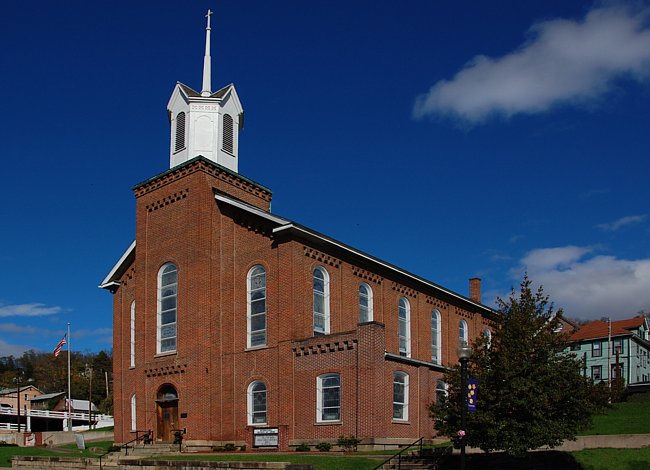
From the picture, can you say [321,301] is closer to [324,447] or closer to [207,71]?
[324,447]

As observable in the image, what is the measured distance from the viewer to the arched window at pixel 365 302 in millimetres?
39594

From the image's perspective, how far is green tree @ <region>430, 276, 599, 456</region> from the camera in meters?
23.8

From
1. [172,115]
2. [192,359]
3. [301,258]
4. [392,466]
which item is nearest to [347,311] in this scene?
[301,258]

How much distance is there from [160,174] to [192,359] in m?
9.94

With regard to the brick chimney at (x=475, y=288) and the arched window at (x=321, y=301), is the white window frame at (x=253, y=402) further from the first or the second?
the brick chimney at (x=475, y=288)

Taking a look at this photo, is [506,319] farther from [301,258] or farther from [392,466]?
[301,258]

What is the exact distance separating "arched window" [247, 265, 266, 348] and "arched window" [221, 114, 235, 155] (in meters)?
7.30

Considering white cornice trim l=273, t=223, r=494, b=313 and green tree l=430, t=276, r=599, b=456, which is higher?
white cornice trim l=273, t=223, r=494, b=313

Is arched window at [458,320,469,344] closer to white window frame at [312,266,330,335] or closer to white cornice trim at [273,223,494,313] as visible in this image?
white cornice trim at [273,223,494,313]

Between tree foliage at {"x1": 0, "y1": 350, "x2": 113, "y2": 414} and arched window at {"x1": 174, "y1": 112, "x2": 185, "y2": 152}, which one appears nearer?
arched window at {"x1": 174, "y1": 112, "x2": 185, "y2": 152}

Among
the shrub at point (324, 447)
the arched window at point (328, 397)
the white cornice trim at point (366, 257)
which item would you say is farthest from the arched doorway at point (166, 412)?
the white cornice trim at point (366, 257)

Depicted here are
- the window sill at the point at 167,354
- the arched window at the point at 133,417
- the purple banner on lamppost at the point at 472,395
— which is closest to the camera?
the purple banner on lamppost at the point at 472,395

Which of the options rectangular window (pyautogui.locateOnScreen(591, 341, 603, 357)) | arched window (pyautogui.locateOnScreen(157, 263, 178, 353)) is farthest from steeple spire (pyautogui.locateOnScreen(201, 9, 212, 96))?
rectangular window (pyautogui.locateOnScreen(591, 341, 603, 357))

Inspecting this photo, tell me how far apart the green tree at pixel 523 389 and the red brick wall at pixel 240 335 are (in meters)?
7.42
